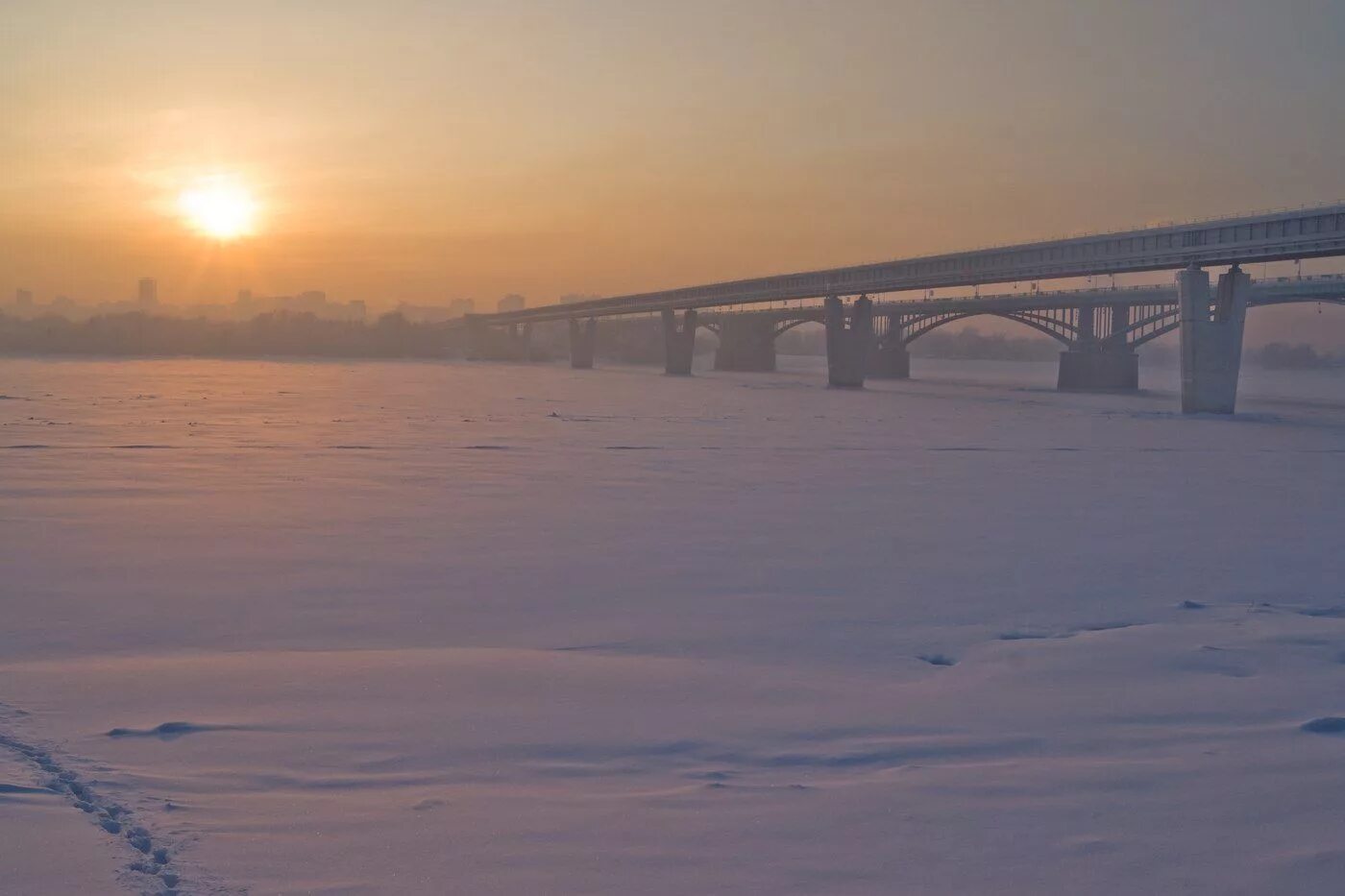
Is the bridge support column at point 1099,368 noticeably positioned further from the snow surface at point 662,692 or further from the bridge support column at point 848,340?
the snow surface at point 662,692

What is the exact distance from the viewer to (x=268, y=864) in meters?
5.44

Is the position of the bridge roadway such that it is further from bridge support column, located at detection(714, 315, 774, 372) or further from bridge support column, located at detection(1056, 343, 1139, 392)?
bridge support column, located at detection(714, 315, 774, 372)

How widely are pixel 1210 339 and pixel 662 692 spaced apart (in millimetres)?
58071

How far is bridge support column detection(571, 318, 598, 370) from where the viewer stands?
16300 cm

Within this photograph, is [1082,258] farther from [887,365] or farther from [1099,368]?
[887,365]

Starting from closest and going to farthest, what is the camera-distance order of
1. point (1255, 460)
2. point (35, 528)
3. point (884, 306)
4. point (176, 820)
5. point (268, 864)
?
point (268, 864)
point (176, 820)
point (35, 528)
point (1255, 460)
point (884, 306)

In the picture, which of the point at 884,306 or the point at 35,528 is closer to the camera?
the point at 35,528

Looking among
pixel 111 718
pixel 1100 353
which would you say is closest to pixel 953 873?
pixel 111 718

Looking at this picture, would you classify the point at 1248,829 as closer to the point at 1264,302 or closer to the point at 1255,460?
the point at 1255,460

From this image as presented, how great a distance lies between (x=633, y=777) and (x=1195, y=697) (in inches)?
167

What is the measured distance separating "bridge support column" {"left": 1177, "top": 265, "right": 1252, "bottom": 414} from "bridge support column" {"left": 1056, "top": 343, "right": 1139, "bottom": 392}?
160 ft

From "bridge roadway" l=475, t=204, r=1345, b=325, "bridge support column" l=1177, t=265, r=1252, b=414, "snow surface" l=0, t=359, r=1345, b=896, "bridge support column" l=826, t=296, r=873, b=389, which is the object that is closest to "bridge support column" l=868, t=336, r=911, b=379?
"bridge roadway" l=475, t=204, r=1345, b=325

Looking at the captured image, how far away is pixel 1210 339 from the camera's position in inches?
2331

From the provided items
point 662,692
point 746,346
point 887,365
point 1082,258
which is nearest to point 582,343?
point 746,346
